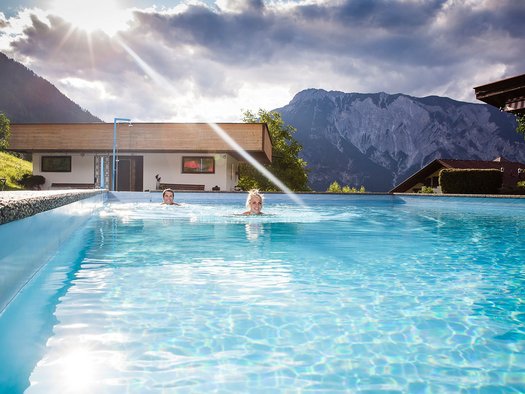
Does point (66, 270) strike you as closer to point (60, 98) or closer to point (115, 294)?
point (115, 294)

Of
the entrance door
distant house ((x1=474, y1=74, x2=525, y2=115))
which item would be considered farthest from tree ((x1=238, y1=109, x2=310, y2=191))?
distant house ((x1=474, y1=74, x2=525, y2=115))

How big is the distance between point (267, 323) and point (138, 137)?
2855 cm

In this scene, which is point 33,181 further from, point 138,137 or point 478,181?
point 478,181

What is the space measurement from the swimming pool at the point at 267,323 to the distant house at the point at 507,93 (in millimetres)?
10023

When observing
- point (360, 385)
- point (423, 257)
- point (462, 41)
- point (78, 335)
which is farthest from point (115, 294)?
point (462, 41)

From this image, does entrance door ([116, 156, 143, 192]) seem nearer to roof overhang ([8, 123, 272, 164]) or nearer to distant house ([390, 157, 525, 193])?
roof overhang ([8, 123, 272, 164])

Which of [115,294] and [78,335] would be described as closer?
[78,335]

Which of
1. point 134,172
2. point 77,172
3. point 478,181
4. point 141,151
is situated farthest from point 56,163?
point 478,181

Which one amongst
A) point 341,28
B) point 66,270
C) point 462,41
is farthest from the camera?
point 462,41

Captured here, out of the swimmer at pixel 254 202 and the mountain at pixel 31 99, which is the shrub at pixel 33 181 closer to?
the swimmer at pixel 254 202

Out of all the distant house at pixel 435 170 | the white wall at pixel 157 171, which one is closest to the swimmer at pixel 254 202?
the white wall at pixel 157 171

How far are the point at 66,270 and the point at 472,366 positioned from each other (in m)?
4.03

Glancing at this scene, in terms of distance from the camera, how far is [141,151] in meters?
30.4

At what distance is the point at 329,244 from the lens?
7.61 meters
